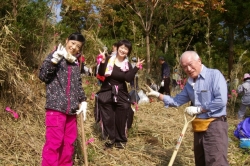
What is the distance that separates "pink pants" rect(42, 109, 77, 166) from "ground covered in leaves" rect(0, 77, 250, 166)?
1.82 ft

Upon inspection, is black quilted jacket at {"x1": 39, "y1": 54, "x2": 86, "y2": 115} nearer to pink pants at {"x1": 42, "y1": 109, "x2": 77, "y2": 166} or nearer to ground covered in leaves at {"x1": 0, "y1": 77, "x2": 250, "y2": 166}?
pink pants at {"x1": 42, "y1": 109, "x2": 77, "y2": 166}

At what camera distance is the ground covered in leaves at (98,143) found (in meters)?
3.65

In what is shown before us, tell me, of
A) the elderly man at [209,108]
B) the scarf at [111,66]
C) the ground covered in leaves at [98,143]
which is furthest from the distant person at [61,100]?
the elderly man at [209,108]

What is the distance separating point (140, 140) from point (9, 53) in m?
2.45

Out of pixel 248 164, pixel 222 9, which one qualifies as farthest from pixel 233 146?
pixel 222 9

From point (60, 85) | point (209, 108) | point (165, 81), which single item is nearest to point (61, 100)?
point (60, 85)

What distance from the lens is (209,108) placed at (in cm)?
271

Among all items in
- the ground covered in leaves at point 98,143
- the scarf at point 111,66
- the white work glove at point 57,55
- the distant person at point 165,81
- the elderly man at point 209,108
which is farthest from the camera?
the distant person at point 165,81

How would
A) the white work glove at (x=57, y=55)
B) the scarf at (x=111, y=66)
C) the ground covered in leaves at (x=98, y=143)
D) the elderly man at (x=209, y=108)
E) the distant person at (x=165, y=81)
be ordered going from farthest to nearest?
the distant person at (x=165, y=81) < the scarf at (x=111, y=66) < the ground covered in leaves at (x=98, y=143) < the white work glove at (x=57, y=55) < the elderly man at (x=209, y=108)

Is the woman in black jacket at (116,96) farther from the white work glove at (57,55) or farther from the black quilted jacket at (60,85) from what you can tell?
the white work glove at (57,55)

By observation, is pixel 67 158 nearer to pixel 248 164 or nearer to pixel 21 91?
pixel 21 91

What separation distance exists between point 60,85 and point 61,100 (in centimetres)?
15

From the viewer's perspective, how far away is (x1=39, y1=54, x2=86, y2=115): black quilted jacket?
9.51 feet

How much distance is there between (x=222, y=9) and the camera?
7.81m
